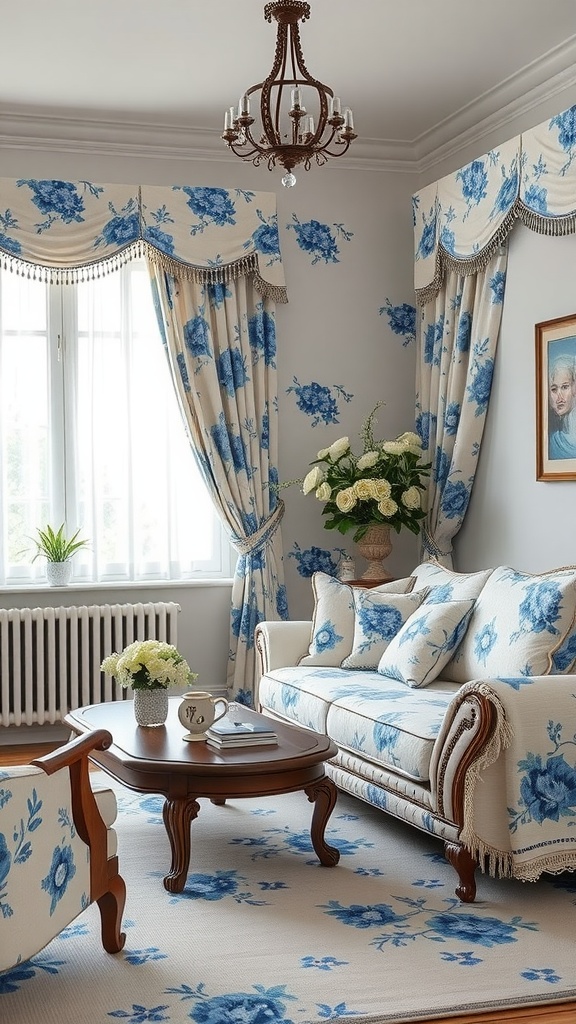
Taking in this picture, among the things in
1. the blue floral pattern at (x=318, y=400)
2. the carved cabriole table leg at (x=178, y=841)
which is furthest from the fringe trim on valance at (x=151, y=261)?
the carved cabriole table leg at (x=178, y=841)

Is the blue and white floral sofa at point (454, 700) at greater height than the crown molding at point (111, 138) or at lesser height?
lesser

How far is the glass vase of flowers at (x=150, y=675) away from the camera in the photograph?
3.84 m

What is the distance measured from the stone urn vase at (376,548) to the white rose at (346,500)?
10.2 inches

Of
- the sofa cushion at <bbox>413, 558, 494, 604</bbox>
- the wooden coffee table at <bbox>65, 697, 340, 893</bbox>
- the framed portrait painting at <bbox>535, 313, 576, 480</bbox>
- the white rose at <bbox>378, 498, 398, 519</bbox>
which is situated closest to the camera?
the wooden coffee table at <bbox>65, 697, 340, 893</bbox>

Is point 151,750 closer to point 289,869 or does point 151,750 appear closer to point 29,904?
point 289,869

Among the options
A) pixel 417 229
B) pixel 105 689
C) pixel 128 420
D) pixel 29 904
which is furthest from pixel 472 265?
pixel 29 904

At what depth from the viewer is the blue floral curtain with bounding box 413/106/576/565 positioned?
4707mm

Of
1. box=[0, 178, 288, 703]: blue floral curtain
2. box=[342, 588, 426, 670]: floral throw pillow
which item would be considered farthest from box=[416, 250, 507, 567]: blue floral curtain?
box=[342, 588, 426, 670]: floral throw pillow

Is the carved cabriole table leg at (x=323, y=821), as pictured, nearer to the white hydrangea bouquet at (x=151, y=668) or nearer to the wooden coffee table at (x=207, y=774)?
the wooden coffee table at (x=207, y=774)

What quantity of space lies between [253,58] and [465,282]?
1480mm

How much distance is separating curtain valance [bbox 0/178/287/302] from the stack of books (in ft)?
9.33

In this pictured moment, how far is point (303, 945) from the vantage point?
296cm

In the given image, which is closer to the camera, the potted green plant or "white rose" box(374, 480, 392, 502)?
"white rose" box(374, 480, 392, 502)

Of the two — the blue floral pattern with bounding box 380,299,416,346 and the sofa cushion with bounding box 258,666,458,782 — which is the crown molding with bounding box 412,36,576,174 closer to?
the blue floral pattern with bounding box 380,299,416,346
